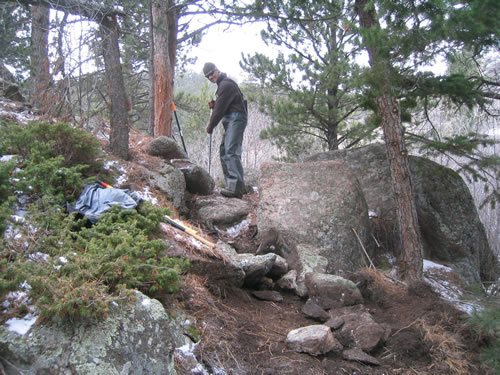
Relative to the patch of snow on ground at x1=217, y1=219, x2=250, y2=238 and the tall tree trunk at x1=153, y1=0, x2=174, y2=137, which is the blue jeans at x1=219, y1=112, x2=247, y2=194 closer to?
the patch of snow on ground at x1=217, y1=219, x2=250, y2=238

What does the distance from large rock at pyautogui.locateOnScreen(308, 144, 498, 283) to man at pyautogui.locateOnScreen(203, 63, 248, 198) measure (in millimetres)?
2417

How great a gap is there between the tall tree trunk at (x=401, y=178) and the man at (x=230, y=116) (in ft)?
7.91

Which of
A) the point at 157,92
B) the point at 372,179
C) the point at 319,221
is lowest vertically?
the point at 319,221

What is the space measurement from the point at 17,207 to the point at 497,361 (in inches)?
179

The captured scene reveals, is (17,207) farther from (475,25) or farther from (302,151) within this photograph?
(302,151)

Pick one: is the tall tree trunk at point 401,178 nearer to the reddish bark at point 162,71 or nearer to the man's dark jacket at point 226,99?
the man's dark jacket at point 226,99

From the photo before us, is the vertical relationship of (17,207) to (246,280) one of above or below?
above

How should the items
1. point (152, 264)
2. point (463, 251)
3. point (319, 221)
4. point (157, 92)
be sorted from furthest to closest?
point (157, 92) < point (463, 251) < point (319, 221) < point (152, 264)

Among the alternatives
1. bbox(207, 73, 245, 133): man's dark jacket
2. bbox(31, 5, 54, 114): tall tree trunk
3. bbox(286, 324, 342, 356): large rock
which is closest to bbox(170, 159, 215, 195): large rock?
bbox(207, 73, 245, 133): man's dark jacket

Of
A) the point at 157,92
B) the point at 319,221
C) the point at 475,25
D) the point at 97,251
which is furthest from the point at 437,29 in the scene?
the point at 157,92

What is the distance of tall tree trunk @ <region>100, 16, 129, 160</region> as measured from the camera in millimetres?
5934

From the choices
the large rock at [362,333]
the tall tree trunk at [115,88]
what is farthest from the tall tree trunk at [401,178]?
the tall tree trunk at [115,88]

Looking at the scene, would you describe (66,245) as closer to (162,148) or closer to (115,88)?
(115,88)

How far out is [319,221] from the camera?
598 cm
